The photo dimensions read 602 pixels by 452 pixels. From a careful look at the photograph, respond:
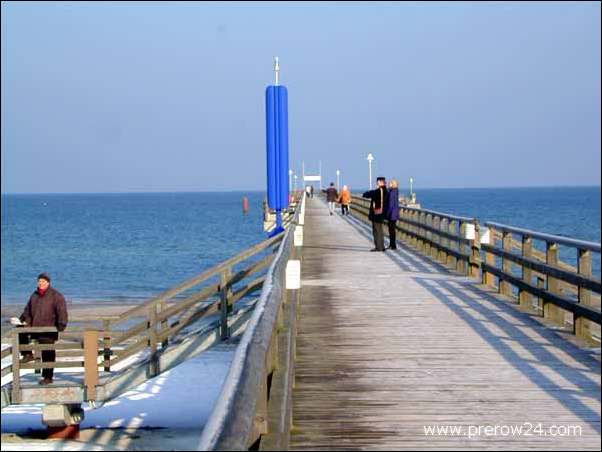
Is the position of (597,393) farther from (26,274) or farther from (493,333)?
(26,274)

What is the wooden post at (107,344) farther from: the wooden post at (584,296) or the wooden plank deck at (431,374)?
the wooden post at (584,296)

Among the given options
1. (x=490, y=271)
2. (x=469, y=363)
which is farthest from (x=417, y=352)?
(x=490, y=271)

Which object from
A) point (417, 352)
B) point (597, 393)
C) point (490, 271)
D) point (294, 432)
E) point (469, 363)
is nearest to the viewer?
point (294, 432)

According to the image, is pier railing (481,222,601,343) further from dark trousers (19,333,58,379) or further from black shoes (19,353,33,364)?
black shoes (19,353,33,364)

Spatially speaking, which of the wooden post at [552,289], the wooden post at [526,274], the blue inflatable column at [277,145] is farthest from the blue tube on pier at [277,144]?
the wooden post at [552,289]

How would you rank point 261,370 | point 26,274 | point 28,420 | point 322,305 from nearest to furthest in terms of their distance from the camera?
point 261,370
point 322,305
point 28,420
point 26,274

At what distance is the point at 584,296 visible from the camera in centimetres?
1036

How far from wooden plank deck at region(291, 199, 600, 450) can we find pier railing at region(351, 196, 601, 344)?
13.5 inches

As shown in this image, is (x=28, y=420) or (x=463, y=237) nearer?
(x=463, y=237)

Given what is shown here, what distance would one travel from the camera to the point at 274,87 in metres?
28.5

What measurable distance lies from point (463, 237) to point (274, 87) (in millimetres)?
11933

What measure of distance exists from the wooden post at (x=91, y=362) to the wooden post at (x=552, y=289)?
23.7 feet

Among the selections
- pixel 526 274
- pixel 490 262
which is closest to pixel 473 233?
pixel 490 262

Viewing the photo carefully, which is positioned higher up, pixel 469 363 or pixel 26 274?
pixel 469 363
